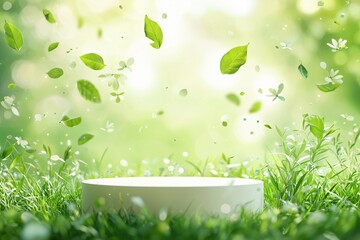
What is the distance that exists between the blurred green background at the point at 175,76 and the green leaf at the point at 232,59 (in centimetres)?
98

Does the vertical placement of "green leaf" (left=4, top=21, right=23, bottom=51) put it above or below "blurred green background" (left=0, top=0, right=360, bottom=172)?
above

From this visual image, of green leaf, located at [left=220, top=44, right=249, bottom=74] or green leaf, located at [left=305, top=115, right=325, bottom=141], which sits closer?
green leaf, located at [left=220, top=44, right=249, bottom=74]

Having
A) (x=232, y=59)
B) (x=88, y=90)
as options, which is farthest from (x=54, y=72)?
(x=232, y=59)

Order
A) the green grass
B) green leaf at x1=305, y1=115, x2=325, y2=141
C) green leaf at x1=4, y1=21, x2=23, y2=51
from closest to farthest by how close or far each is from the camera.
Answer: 1. the green grass
2. green leaf at x1=4, y1=21, x2=23, y2=51
3. green leaf at x1=305, y1=115, x2=325, y2=141

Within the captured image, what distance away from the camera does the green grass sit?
137 centimetres

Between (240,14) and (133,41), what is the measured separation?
68 cm

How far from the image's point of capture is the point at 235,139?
3.13 meters

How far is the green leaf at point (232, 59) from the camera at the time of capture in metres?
1.90

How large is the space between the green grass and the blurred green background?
41cm

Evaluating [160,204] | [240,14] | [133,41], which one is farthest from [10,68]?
[160,204]

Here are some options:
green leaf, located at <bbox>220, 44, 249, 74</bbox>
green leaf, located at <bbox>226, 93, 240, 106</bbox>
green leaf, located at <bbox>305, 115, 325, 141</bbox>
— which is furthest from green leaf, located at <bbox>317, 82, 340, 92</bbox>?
green leaf, located at <bbox>226, 93, 240, 106</bbox>

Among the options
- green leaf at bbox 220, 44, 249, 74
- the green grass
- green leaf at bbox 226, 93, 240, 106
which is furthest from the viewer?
green leaf at bbox 220, 44, 249, 74

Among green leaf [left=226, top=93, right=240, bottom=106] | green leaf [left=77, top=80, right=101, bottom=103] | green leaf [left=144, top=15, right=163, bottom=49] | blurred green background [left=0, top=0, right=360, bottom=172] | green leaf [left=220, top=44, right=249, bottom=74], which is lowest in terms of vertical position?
blurred green background [left=0, top=0, right=360, bottom=172]

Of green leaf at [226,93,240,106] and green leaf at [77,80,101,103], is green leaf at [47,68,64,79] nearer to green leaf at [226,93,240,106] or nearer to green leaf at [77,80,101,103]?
green leaf at [77,80,101,103]
